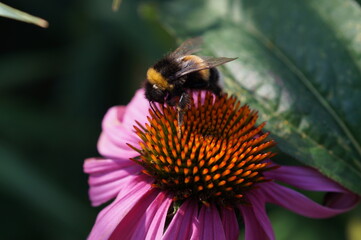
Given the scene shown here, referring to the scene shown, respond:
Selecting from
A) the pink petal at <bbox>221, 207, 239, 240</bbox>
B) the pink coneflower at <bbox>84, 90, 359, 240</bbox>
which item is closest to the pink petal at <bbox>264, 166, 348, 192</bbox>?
→ the pink coneflower at <bbox>84, 90, 359, 240</bbox>

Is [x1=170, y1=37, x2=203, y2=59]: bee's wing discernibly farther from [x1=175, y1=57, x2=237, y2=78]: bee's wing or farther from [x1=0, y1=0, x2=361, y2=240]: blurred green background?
[x1=0, y1=0, x2=361, y2=240]: blurred green background

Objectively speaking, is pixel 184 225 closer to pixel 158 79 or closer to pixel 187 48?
pixel 158 79

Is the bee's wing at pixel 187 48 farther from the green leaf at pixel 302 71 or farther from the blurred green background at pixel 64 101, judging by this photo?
the blurred green background at pixel 64 101

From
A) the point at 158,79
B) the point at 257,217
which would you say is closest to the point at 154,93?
the point at 158,79

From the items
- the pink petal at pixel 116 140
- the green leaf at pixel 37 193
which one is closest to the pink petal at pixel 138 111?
the pink petal at pixel 116 140

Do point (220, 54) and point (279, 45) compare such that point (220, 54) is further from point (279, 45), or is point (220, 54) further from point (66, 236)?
point (66, 236)

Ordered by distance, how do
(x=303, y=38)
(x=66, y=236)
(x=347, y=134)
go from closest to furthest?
(x=347, y=134) < (x=303, y=38) < (x=66, y=236)

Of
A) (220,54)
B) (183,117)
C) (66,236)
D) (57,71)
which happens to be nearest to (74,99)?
(57,71)
